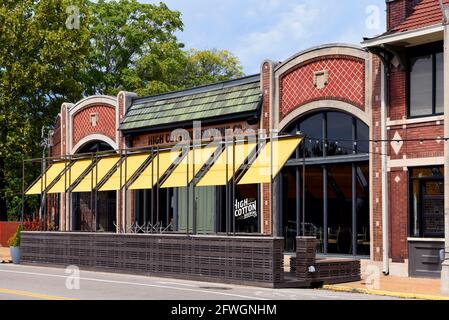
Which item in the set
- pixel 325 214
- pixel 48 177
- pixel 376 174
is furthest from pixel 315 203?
pixel 48 177

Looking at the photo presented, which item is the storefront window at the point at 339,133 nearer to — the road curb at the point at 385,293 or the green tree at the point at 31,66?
the road curb at the point at 385,293

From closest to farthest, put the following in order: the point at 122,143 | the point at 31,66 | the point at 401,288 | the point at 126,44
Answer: the point at 401,288
the point at 122,143
the point at 31,66
the point at 126,44

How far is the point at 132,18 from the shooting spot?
171 ft

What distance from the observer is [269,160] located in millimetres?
20031

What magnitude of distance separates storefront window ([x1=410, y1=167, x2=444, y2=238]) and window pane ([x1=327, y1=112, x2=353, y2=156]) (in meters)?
2.59

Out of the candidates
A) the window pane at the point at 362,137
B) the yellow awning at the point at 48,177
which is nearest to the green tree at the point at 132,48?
the yellow awning at the point at 48,177

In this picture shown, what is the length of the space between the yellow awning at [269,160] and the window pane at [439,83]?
416 cm

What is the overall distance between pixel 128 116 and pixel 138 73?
66.9 ft

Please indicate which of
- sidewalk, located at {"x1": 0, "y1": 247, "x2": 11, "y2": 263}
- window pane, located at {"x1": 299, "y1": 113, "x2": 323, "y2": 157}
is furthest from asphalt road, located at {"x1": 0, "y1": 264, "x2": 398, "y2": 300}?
sidewalk, located at {"x1": 0, "y1": 247, "x2": 11, "y2": 263}

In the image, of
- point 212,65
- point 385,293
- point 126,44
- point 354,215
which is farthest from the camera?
point 212,65

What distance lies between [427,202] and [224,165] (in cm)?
574

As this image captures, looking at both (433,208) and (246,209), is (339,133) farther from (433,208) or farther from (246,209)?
(246,209)

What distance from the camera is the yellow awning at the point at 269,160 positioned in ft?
64.4
